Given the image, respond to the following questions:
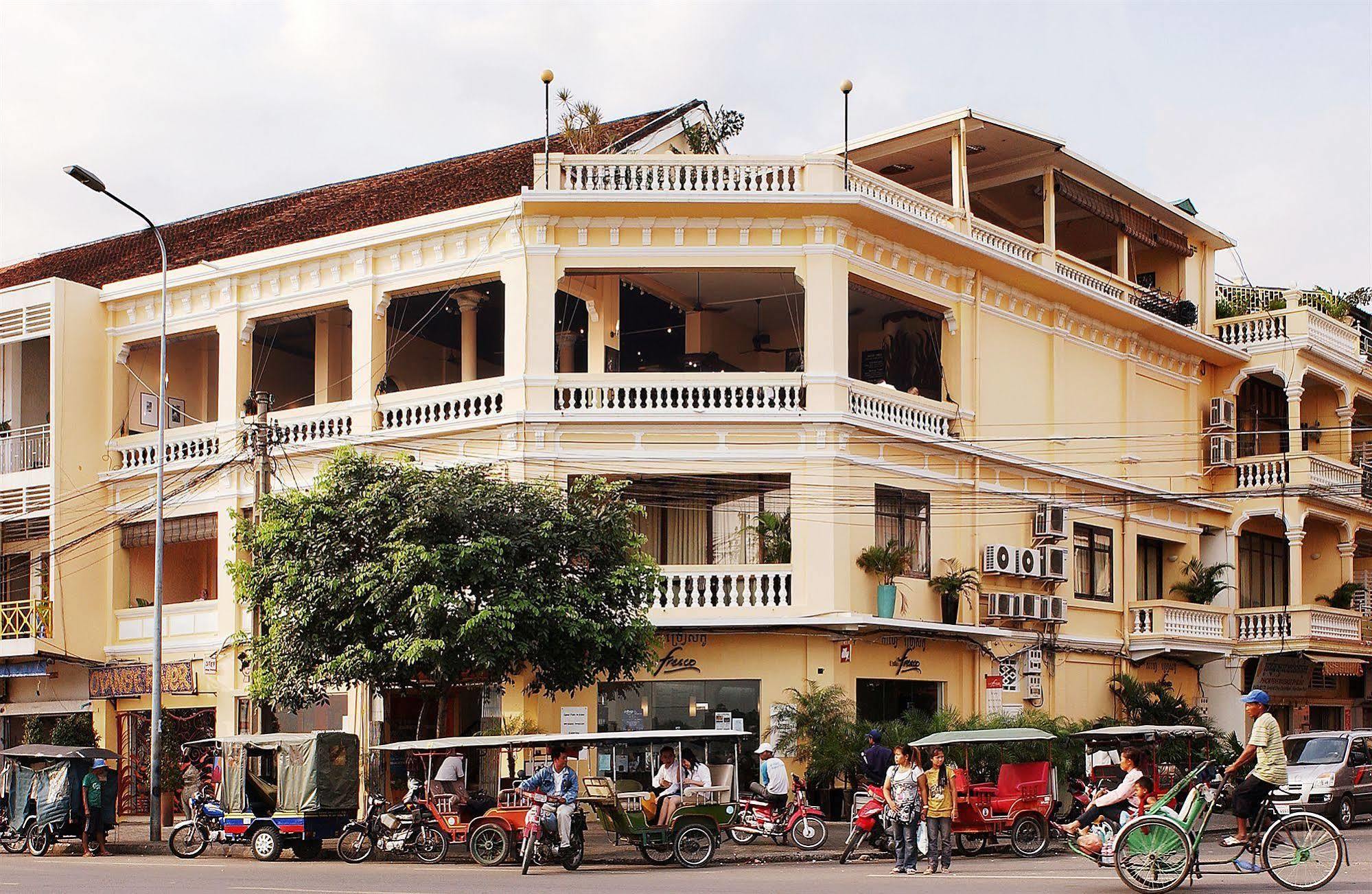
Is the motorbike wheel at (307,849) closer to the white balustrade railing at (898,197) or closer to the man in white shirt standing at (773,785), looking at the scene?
the man in white shirt standing at (773,785)

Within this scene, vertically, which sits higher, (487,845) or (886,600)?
(886,600)

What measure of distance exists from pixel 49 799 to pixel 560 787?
29.1 ft

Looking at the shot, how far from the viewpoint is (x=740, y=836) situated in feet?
71.9

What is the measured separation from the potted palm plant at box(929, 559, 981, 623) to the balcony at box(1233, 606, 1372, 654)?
9001 mm

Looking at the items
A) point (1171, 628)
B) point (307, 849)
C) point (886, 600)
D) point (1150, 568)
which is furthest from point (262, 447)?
point (1150, 568)

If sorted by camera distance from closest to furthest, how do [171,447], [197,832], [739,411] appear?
[197,832] < [739,411] < [171,447]

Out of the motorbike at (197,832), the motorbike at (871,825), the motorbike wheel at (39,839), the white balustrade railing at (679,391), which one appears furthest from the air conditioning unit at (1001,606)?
the motorbike wheel at (39,839)

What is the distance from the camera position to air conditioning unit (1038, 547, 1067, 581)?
98.6 ft

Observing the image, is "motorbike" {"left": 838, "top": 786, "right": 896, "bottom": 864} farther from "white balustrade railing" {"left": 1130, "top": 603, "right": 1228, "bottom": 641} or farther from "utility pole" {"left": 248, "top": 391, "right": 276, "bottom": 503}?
"white balustrade railing" {"left": 1130, "top": 603, "right": 1228, "bottom": 641}

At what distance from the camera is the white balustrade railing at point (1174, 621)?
107ft

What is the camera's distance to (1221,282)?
39031mm

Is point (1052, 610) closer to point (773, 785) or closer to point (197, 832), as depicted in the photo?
point (773, 785)

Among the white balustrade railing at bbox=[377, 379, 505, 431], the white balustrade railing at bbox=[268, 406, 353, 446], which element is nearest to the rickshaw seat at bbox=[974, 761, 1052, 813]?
the white balustrade railing at bbox=[377, 379, 505, 431]

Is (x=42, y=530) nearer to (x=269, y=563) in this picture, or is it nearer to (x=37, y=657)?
(x=37, y=657)
